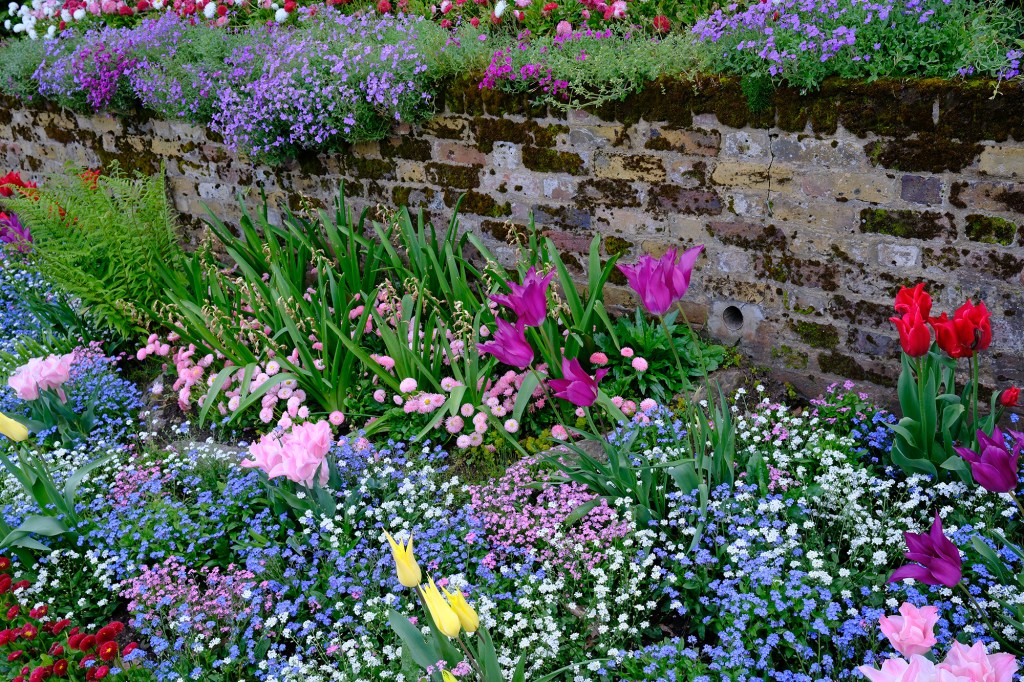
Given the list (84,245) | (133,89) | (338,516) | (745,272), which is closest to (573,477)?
(338,516)

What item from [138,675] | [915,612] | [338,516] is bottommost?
[138,675]

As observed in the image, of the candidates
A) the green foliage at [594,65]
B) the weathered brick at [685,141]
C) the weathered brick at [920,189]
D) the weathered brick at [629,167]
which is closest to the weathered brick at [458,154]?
the green foliage at [594,65]

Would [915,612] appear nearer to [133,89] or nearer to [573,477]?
[573,477]

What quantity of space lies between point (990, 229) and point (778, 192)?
2.65ft

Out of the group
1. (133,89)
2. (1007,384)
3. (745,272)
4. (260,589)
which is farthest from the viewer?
(133,89)

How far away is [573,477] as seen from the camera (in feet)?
9.96

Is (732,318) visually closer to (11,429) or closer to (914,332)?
(914,332)

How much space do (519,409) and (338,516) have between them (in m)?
0.84

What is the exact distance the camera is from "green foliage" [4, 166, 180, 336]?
4738 mm

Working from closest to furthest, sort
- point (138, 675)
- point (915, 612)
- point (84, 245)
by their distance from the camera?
point (915, 612) < point (138, 675) < point (84, 245)

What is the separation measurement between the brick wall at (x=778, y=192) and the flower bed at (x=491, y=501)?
217mm

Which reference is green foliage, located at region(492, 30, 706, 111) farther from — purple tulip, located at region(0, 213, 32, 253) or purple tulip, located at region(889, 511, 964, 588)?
purple tulip, located at region(0, 213, 32, 253)

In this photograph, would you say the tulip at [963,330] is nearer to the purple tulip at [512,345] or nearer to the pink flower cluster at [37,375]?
the purple tulip at [512,345]

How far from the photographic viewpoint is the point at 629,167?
388cm
